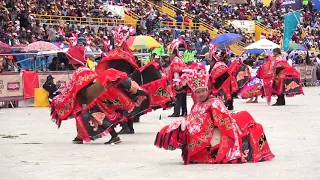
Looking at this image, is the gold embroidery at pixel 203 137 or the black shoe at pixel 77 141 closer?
the gold embroidery at pixel 203 137

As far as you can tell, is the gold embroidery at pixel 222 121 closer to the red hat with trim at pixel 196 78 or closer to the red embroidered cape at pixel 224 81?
the red hat with trim at pixel 196 78

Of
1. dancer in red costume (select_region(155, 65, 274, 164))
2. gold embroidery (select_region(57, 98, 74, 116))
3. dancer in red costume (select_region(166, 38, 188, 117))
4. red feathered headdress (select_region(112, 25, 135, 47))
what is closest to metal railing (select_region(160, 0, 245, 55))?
dancer in red costume (select_region(166, 38, 188, 117))

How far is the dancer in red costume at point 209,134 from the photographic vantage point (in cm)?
1044

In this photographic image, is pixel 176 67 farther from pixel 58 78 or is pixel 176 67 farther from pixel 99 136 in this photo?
pixel 58 78

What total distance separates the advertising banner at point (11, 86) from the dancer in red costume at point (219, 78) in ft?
25.0

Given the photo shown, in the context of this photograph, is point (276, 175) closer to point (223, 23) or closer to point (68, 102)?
point (68, 102)

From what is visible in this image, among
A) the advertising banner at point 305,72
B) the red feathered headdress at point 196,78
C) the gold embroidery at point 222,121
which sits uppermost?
the red feathered headdress at point 196,78

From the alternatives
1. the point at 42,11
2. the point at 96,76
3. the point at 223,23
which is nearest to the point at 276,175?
the point at 96,76

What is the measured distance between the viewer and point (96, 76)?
1334cm

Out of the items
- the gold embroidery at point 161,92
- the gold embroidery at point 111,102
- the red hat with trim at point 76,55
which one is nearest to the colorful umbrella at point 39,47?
the gold embroidery at point 161,92

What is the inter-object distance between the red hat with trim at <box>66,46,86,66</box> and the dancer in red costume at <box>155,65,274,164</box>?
3.63 metres

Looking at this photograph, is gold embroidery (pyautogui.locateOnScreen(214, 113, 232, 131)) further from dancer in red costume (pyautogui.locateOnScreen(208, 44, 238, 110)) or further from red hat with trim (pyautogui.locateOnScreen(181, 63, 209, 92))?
dancer in red costume (pyautogui.locateOnScreen(208, 44, 238, 110))

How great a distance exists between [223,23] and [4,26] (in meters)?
21.6

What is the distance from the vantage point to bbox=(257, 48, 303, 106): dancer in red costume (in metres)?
24.3
